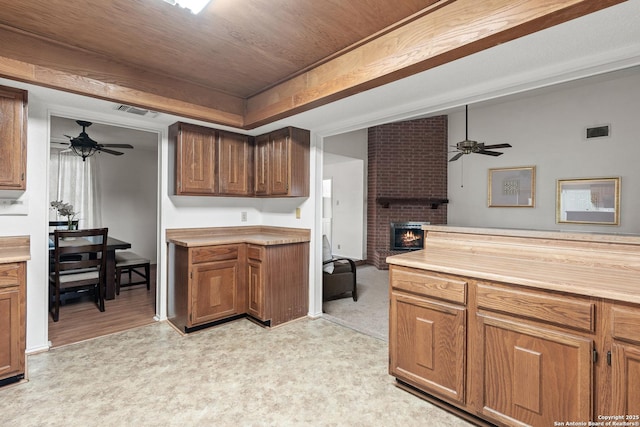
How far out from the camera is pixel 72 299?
3.97 metres

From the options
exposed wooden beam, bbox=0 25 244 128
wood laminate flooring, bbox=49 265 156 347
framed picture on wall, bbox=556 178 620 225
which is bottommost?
wood laminate flooring, bbox=49 265 156 347

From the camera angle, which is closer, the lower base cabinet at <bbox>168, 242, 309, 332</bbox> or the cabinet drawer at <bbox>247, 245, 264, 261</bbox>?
the lower base cabinet at <bbox>168, 242, 309, 332</bbox>

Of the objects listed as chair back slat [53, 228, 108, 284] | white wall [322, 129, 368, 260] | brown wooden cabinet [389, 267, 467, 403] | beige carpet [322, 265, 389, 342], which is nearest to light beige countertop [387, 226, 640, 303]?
→ brown wooden cabinet [389, 267, 467, 403]

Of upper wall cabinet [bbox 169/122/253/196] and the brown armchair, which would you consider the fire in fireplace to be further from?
upper wall cabinet [bbox 169/122/253/196]

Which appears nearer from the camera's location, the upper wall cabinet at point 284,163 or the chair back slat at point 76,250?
the chair back slat at point 76,250

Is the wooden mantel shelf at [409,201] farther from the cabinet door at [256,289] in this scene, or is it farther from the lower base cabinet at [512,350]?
the lower base cabinet at [512,350]

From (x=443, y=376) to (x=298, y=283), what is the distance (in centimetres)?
185

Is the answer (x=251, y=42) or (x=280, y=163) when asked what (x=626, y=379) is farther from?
(x=280, y=163)

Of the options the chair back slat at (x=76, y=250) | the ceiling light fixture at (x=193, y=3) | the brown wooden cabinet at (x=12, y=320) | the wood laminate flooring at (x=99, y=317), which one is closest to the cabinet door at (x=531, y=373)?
the ceiling light fixture at (x=193, y=3)

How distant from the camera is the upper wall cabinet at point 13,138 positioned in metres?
2.19

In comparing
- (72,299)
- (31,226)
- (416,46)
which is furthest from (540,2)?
(72,299)

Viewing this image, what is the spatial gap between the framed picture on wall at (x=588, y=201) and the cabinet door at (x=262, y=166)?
508 cm

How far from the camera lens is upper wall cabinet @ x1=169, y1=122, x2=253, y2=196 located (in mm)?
3094

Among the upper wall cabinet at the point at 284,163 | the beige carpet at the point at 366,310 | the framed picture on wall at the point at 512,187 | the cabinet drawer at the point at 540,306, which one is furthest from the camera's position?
the framed picture on wall at the point at 512,187
